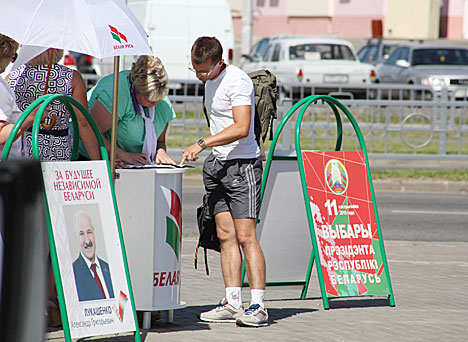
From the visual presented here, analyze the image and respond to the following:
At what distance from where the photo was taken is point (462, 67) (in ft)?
80.3

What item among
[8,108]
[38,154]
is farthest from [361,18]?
[38,154]

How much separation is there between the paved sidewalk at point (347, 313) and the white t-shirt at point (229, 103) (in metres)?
1.07

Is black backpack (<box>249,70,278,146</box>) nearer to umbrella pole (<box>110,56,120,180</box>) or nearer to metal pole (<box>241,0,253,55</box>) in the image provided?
umbrella pole (<box>110,56,120,180</box>)

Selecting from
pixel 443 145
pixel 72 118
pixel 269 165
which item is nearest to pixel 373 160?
pixel 443 145

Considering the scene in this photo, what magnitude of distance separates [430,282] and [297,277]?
1.28 metres

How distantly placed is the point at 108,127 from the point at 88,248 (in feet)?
3.37

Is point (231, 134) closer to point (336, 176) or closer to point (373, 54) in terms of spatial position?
point (336, 176)

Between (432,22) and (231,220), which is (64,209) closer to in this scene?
(231,220)

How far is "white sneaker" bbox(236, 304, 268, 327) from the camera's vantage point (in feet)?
17.2

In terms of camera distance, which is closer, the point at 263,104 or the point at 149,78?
the point at 149,78

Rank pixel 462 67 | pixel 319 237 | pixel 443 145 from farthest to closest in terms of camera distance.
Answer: pixel 462 67 → pixel 443 145 → pixel 319 237

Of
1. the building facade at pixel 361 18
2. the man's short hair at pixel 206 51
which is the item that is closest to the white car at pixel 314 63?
the building facade at pixel 361 18

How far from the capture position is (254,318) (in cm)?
526

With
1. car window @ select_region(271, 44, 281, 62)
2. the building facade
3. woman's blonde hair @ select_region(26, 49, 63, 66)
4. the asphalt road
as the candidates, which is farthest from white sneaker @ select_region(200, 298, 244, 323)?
the building facade
